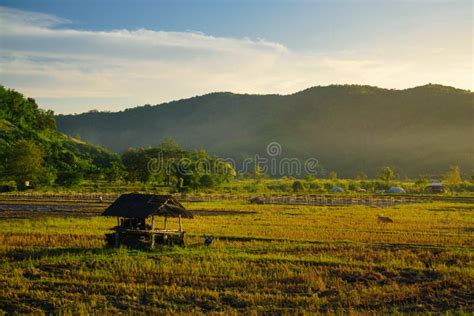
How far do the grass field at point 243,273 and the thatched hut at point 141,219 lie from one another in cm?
105

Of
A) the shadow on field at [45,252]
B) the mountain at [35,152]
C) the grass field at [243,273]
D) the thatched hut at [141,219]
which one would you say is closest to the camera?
the grass field at [243,273]

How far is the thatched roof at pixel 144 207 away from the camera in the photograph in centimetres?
2597

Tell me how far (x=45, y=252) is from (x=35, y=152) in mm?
68932

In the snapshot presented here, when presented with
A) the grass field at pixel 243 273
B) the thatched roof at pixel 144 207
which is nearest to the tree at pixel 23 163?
the grass field at pixel 243 273

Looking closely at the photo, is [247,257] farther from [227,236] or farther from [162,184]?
[162,184]

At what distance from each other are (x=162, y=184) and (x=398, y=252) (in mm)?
87154

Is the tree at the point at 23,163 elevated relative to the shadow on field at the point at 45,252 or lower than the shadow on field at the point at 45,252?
elevated

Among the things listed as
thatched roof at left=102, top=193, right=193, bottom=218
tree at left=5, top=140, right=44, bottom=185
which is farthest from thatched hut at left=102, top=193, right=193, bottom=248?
tree at left=5, top=140, right=44, bottom=185

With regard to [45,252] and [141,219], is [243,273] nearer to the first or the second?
[45,252]

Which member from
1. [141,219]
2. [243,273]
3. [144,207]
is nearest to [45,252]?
[144,207]

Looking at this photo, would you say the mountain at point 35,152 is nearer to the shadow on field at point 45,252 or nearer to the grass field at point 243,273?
the grass field at point 243,273

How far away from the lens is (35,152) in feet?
285

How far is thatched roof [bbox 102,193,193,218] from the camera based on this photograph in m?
26.0

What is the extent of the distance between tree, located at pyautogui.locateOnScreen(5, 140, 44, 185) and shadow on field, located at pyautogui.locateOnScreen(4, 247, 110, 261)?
6641 cm
